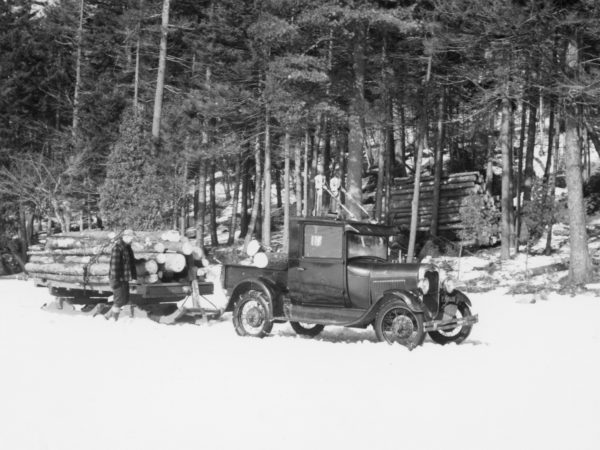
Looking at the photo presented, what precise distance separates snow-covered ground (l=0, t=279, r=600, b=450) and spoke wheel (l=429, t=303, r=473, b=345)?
289 mm

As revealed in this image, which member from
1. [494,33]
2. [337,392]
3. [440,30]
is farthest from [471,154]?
[337,392]

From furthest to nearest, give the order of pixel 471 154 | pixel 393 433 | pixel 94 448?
pixel 471 154
pixel 393 433
pixel 94 448

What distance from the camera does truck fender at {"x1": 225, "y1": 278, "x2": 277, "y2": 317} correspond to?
34.6ft

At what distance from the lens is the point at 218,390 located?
6637 mm

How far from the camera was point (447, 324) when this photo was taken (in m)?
→ 9.38

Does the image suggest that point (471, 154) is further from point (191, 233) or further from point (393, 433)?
point (393, 433)

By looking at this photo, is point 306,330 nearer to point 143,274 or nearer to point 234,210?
point 143,274

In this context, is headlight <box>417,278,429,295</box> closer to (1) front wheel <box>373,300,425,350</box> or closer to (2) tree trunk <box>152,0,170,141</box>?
(1) front wheel <box>373,300,425,350</box>

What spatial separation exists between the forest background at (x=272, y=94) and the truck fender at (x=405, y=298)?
8.75 meters

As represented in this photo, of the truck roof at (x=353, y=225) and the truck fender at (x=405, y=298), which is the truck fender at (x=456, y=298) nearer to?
the truck fender at (x=405, y=298)

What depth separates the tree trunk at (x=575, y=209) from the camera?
1872cm

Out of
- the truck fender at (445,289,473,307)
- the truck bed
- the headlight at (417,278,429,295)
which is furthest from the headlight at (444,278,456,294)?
the truck bed

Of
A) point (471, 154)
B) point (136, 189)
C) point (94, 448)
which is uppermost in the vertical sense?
point (471, 154)

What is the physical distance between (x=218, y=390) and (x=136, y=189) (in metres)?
19.6
